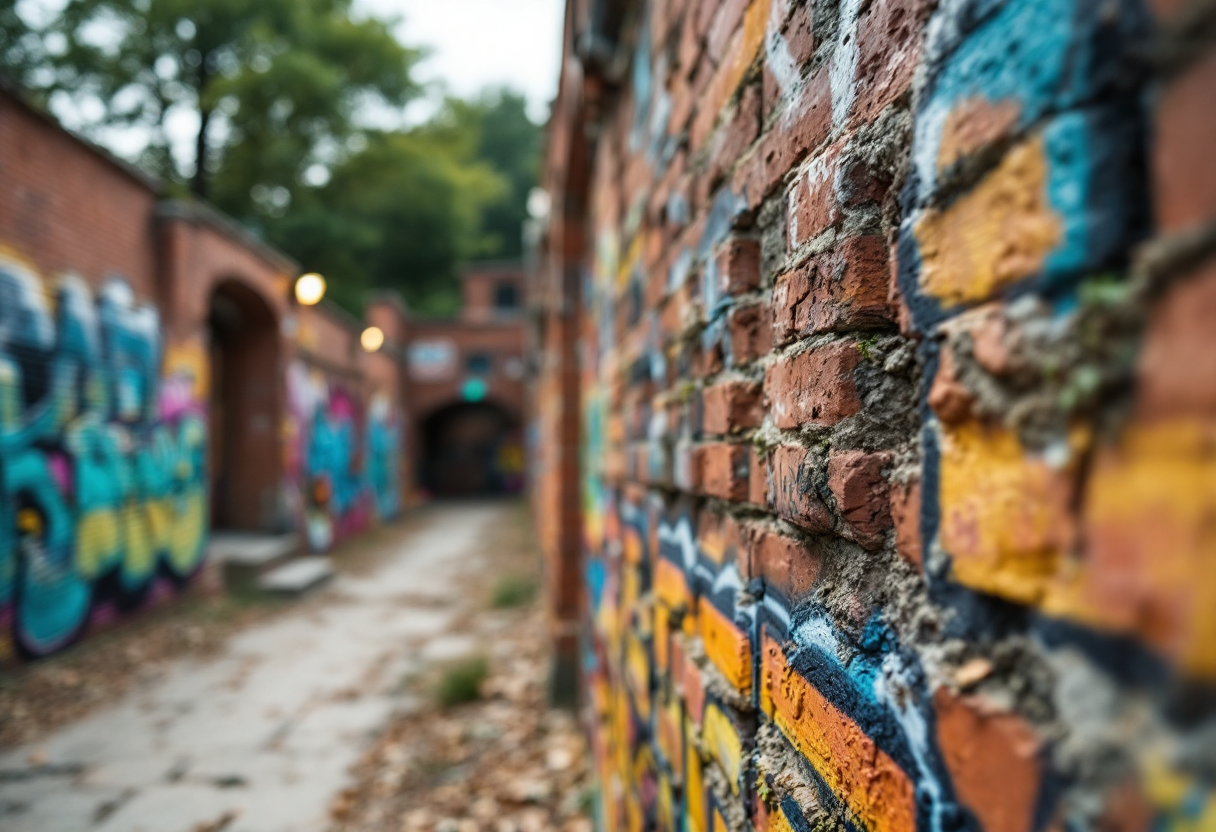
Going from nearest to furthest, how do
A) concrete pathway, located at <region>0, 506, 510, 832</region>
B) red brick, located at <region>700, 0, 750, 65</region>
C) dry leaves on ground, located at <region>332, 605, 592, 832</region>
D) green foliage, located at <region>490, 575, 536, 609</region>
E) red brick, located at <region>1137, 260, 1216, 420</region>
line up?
1. red brick, located at <region>1137, 260, 1216, 420</region>
2. red brick, located at <region>700, 0, 750, 65</region>
3. dry leaves on ground, located at <region>332, 605, 592, 832</region>
4. concrete pathway, located at <region>0, 506, 510, 832</region>
5. green foliage, located at <region>490, 575, 536, 609</region>

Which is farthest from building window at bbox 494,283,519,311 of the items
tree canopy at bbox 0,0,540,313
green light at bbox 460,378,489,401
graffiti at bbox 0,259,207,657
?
graffiti at bbox 0,259,207,657

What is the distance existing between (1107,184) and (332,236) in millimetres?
19193

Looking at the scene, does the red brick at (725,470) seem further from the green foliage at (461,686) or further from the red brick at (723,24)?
the green foliage at (461,686)

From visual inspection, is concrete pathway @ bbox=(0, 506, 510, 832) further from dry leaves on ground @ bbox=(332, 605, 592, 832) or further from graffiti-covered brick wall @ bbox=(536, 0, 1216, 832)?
graffiti-covered brick wall @ bbox=(536, 0, 1216, 832)

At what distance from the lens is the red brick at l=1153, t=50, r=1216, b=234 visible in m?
0.34

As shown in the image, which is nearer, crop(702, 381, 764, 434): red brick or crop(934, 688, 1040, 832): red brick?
crop(934, 688, 1040, 832): red brick

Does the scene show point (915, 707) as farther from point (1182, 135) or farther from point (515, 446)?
point (515, 446)

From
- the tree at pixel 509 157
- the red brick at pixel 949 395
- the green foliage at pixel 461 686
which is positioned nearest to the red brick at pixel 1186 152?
the red brick at pixel 949 395

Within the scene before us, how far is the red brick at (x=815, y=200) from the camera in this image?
75 cm

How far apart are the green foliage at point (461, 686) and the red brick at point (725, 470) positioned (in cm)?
357

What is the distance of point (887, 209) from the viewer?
0.69m

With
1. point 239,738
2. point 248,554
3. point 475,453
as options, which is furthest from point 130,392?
point 475,453

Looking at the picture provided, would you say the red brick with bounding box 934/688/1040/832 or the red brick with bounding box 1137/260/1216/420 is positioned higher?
the red brick with bounding box 1137/260/1216/420

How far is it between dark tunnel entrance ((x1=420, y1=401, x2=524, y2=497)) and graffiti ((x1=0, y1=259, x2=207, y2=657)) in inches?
617
